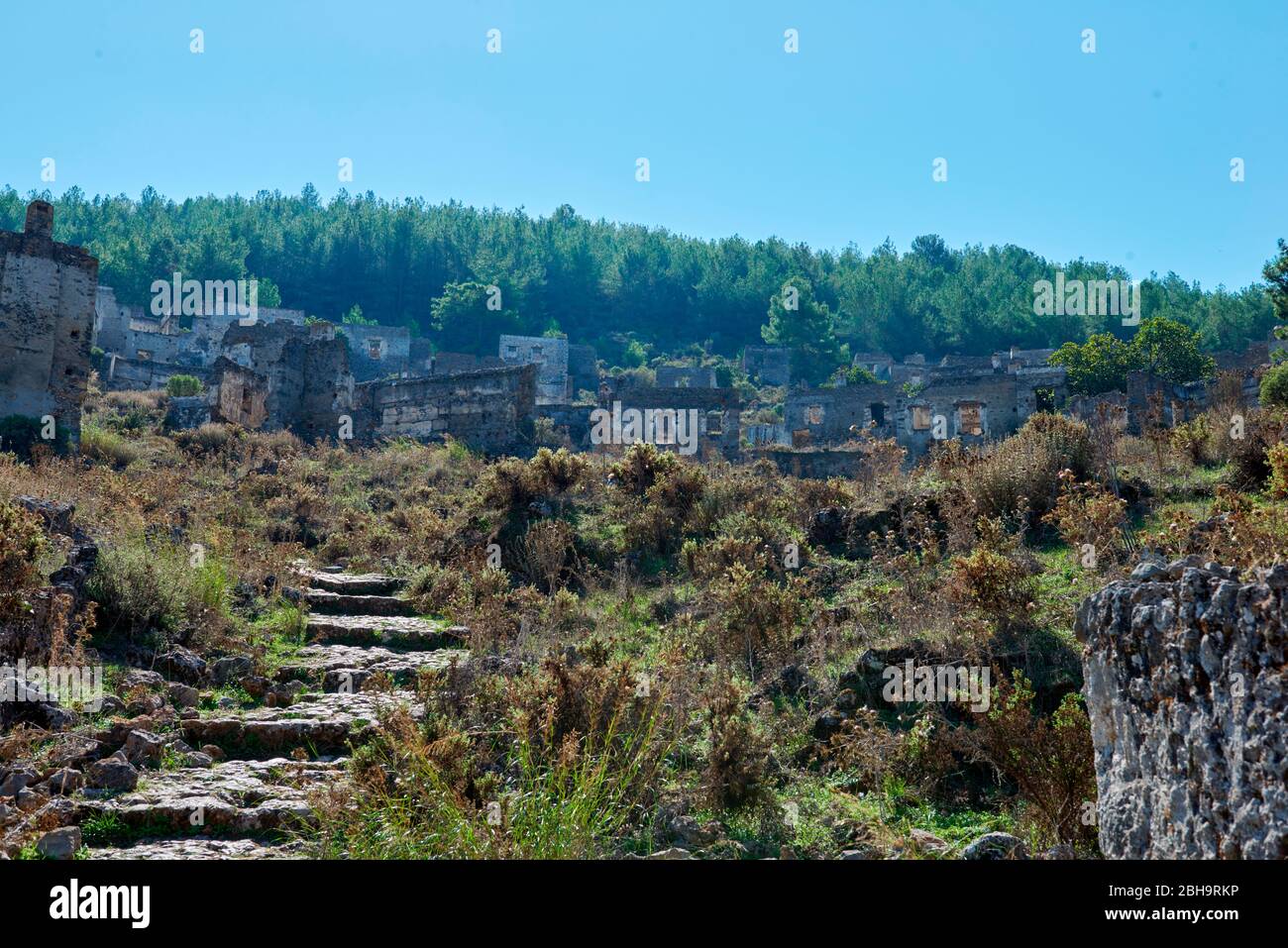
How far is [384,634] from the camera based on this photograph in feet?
32.2

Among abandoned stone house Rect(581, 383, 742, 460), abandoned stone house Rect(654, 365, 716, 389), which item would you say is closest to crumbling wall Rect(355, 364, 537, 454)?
abandoned stone house Rect(581, 383, 742, 460)

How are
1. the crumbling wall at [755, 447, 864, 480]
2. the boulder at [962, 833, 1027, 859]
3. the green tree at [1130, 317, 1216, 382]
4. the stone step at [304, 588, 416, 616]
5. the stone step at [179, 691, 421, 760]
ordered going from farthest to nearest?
the green tree at [1130, 317, 1216, 382] → the crumbling wall at [755, 447, 864, 480] → the stone step at [304, 588, 416, 616] → the stone step at [179, 691, 421, 760] → the boulder at [962, 833, 1027, 859]

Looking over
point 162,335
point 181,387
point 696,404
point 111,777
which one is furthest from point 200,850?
point 162,335

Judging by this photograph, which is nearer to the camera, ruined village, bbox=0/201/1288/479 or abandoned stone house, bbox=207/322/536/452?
ruined village, bbox=0/201/1288/479

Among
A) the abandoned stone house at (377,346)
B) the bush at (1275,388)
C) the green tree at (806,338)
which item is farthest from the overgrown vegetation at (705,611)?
the green tree at (806,338)

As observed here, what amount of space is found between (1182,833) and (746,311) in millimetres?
56881

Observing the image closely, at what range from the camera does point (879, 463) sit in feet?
48.5

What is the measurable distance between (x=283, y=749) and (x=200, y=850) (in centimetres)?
178

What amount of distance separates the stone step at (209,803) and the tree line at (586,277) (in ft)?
144

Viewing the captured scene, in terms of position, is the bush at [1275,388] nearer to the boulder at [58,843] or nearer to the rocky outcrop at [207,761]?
the rocky outcrop at [207,761]

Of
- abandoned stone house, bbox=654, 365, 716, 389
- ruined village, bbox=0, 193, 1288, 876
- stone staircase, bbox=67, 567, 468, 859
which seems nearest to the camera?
ruined village, bbox=0, 193, 1288, 876

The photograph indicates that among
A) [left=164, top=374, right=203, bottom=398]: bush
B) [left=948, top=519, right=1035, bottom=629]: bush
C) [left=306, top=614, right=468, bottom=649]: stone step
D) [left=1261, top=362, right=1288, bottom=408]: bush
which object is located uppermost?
[left=164, top=374, right=203, bottom=398]: bush

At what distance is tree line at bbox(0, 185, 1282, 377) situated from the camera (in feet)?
166

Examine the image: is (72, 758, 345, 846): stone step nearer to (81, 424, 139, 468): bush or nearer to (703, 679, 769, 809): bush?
(703, 679, 769, 809): bush
